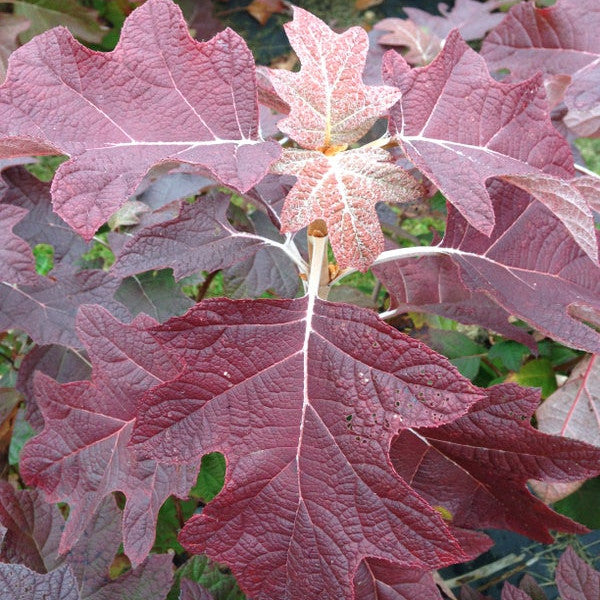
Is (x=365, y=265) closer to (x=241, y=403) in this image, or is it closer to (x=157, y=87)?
(x=241, y=403)

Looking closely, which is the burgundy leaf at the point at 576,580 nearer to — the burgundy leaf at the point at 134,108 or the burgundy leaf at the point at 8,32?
the burgundy leaf at the point at 134,108

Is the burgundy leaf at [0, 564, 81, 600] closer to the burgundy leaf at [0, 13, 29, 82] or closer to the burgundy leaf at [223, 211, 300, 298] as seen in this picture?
the burgundy leaf at [223, 211, 300, 298]

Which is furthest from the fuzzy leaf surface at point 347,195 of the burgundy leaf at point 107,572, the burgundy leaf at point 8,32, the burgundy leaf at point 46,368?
the burgundy leaf at point 8,32

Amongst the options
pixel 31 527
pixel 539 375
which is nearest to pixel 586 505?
pixel 539 375

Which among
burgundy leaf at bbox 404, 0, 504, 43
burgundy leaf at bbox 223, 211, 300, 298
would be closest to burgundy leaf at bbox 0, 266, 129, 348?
burgundy leaf at bbox 223, 211, 300, 298

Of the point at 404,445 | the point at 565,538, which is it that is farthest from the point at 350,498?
the point at 565,538

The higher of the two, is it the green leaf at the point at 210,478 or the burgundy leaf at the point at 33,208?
the burgundy leaf at the point at 33,208

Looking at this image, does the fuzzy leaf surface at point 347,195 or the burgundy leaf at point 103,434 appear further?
the burgundy leaf at point 103,434

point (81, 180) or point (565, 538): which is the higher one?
point (81, 180)
